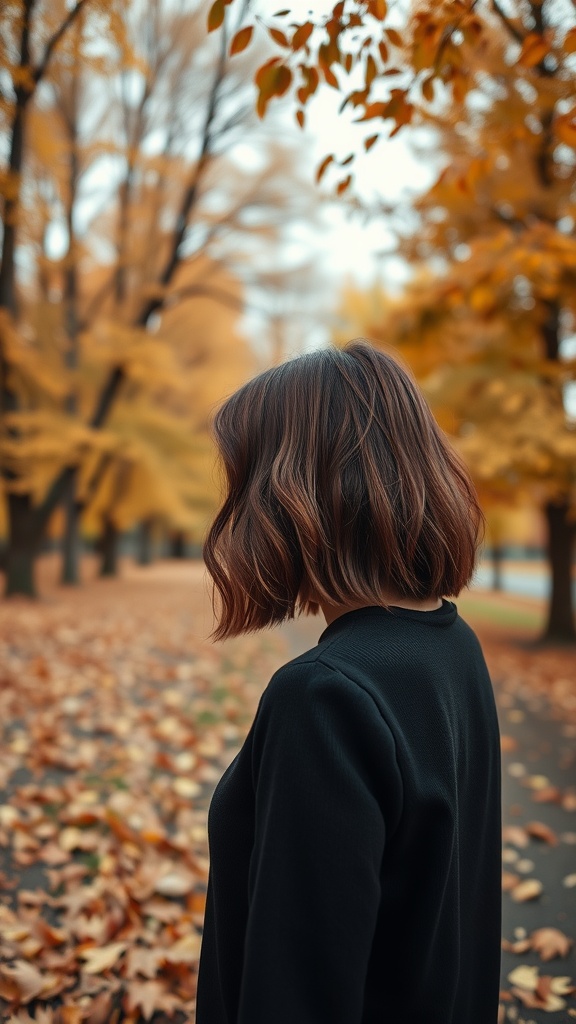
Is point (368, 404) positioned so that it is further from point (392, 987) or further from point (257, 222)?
point (257, 222)

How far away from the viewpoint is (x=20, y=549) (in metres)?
11.6

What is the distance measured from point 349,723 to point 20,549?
11.5 meters

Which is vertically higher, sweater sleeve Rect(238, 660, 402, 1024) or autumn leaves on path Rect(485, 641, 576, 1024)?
sweater sleeve Rect(238, 660, 402, 1024)

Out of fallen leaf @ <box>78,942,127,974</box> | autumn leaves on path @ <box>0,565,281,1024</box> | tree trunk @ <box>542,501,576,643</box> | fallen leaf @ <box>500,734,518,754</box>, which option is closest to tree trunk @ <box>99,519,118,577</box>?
autumn leaves on path @ <box>0,565,281,1024</box>

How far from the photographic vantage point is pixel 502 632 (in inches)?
473

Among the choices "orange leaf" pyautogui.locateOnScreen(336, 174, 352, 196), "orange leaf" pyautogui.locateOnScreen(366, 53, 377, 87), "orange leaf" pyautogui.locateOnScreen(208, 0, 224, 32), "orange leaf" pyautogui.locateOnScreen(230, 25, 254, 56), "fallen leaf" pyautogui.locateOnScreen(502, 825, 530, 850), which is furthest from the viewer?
"fallen leaf" pyautogui.locateOnScreen(502, 825, 530, 850)

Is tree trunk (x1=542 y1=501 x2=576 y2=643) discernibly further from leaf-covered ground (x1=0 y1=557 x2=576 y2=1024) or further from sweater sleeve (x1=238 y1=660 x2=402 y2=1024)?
sweater sleeve (x1=238 y1=660 x2=402 y2=1024)

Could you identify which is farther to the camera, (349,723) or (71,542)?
(71,542)

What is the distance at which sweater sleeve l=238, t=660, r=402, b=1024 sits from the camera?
3.41 feet

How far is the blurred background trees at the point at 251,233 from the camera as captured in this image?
12.5 feet

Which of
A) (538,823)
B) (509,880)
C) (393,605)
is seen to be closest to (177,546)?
(538,823)

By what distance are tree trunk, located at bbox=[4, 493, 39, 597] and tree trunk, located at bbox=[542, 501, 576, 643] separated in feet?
27.2

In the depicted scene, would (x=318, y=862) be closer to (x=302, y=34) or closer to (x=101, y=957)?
(x=101, y=957)

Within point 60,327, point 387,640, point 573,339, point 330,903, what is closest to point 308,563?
point 387,640
